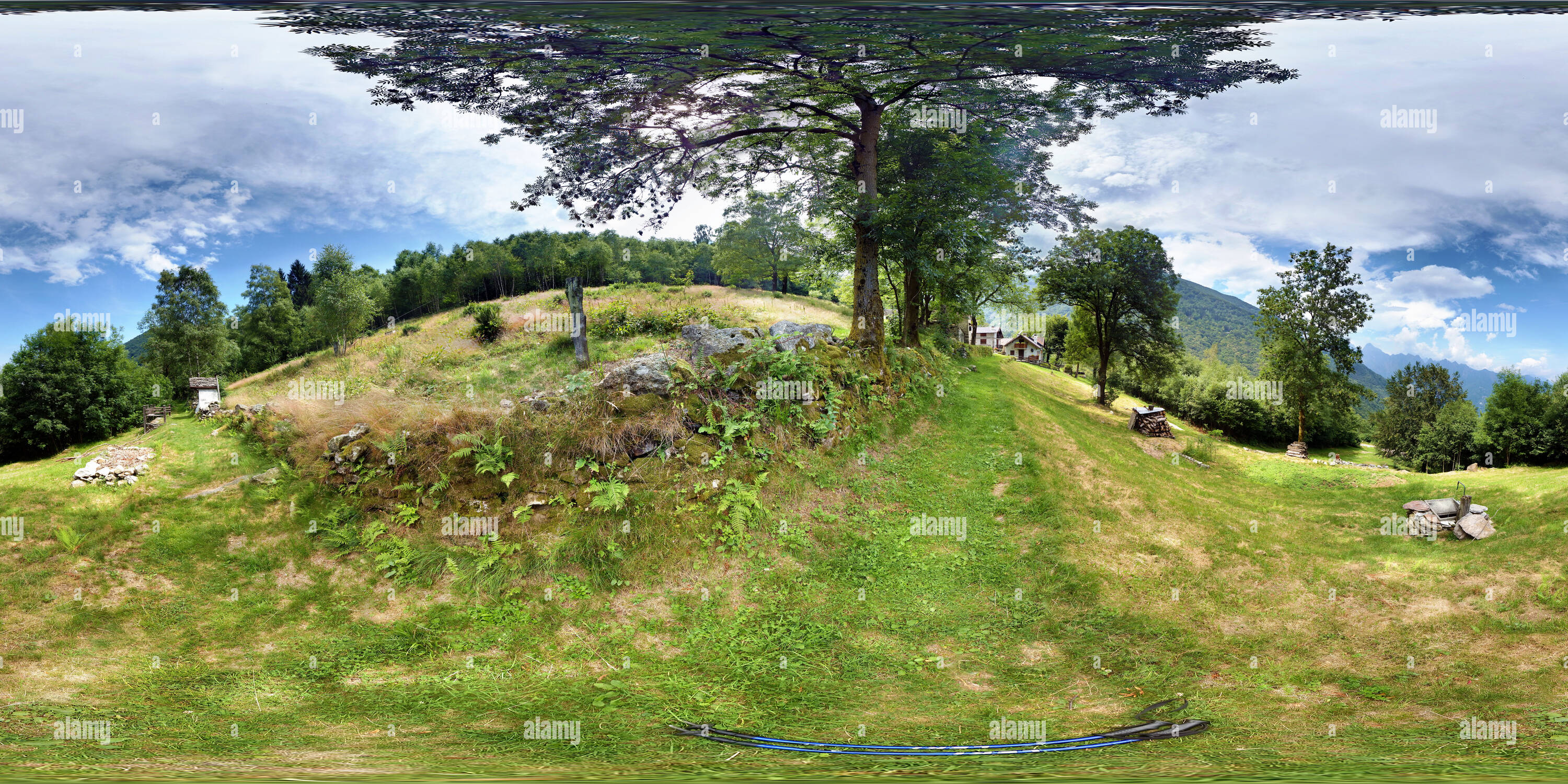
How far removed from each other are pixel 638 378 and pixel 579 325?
4.84 ft

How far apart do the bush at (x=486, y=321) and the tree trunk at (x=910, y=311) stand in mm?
7721

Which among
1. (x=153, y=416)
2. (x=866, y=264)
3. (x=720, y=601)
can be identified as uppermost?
(x=866, y=264)

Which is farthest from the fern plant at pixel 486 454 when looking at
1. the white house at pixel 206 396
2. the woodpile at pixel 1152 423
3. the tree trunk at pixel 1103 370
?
the woodpile at pixel 1152 423

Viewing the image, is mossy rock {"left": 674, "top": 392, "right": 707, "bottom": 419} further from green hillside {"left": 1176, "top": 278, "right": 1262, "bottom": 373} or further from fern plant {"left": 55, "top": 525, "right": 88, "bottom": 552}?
fern plant {"left": 55, "top": 525, "right": 88, "bottom": 552}

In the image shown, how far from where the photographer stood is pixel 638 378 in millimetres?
7457

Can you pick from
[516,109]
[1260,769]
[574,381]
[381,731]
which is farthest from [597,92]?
[1260,769]

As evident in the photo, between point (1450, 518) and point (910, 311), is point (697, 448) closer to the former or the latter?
point (910, 311)

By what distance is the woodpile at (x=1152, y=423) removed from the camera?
29.2ft

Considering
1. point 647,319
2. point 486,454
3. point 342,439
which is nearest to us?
point 486,454

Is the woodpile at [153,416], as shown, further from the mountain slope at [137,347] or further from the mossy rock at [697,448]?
the mossy rock at [697,448]

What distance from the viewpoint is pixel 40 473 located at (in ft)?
20.6

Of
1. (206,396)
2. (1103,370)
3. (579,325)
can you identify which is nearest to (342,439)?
(206,396)

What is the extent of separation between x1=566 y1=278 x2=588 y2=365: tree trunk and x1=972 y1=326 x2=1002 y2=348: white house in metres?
11.0

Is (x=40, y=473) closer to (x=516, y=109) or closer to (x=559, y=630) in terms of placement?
(x=559, y=630)
